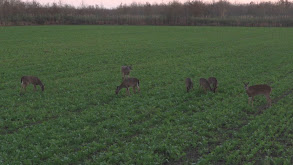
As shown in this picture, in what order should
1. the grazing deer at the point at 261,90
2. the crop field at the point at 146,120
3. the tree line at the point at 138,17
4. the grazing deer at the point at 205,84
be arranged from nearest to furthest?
the crop field at the point at 146,120, the grazing deer at the point at 261,90, the grazing deer at the point at 205,84, the tree line at the point at 138,17

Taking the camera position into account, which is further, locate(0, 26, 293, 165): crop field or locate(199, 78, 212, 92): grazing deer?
locate(199, 78, 212, 92): grazing deer

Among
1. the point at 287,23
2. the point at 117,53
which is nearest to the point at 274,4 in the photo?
the point at 287,23

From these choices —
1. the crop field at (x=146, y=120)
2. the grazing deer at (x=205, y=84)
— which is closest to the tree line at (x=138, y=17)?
the crop field at (x=146, y=120)

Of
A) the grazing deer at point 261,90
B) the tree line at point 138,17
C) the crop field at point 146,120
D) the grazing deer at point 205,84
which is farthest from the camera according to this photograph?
the tree line at point 138,17

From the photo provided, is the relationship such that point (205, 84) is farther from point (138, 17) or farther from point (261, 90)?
point (138, 17)

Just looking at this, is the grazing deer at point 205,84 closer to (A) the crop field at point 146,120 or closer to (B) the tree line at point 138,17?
(A) the crop field at point 146,120

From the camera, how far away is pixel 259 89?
1257cm

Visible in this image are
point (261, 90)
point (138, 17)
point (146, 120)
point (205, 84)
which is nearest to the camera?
point (146, 120)

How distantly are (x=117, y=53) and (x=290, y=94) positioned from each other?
19.9 metres

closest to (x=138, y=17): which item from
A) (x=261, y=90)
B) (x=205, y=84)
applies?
(x=205, y=84)

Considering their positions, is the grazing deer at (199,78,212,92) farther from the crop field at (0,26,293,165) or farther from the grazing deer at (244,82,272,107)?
the grazing deer at (244,82,272,107)

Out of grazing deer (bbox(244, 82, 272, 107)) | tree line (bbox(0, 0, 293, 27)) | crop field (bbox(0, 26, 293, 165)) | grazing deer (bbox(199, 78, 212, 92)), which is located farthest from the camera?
tree line (bbox(0, 0, 293, 27))

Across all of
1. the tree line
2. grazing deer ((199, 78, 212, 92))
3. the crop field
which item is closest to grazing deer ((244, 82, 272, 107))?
the crop field

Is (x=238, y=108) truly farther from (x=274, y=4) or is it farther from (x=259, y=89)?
(x=274, y=4)
